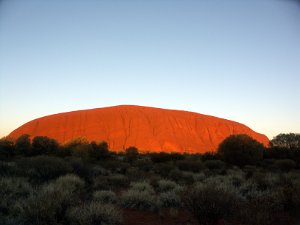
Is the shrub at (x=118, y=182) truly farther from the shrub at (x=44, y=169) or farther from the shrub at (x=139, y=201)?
the shrub at (x=139, y=201)

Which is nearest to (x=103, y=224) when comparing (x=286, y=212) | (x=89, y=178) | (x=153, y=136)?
(x=286, y=212)

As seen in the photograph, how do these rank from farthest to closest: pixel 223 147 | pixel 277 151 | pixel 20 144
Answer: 1. pixel 277 151
2. pixel 20 144
3. pixel 223 147

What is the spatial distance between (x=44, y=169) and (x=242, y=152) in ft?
57.2

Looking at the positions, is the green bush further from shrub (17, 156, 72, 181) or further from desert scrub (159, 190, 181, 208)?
desert scrub (159, 190, 181, 208)

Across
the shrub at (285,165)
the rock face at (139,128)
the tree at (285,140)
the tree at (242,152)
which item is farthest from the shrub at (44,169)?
the rock face at (139,128)

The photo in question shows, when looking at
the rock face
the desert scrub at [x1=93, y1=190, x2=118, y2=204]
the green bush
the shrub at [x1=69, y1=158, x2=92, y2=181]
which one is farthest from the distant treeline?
the rock face

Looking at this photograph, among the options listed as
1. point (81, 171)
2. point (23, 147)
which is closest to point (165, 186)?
point (81, 171)

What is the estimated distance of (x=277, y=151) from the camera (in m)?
35.9

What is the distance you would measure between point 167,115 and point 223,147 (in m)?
61.0

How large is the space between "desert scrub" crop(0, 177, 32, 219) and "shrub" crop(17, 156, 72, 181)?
8.21 ft

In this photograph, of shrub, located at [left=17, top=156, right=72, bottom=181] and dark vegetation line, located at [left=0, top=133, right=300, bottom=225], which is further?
shrub, located at [left=17, top=156, right=72, bottom=181]

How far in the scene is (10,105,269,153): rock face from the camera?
74.6 m

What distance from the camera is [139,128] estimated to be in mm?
79500

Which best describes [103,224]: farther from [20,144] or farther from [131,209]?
[20,144]
